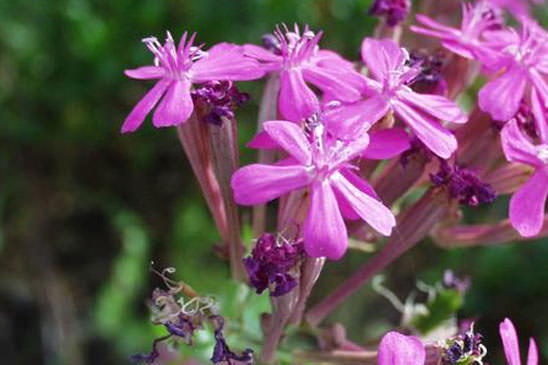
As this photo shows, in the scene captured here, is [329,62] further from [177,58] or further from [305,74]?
[177,58]

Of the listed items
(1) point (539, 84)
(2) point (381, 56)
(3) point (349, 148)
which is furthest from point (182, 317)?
(1) point (539, 84)

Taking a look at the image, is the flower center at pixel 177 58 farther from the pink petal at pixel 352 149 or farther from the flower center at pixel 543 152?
the flower center at pixel 543 152

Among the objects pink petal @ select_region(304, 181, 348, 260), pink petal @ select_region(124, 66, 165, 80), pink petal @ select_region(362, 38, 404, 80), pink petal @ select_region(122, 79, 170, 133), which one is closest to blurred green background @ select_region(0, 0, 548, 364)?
pink petal @ select_region(362, 38, 404, 80)

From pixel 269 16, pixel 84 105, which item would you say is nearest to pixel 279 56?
pixel 269 16

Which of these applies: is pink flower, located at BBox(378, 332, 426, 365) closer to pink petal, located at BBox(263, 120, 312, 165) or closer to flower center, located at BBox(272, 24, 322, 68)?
pink petal, located at BBox(263, 120, 312, 165)

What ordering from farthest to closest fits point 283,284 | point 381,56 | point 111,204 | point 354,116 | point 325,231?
point 111,204, point 381,56, point 354,116, point 283,284, point 325,231
